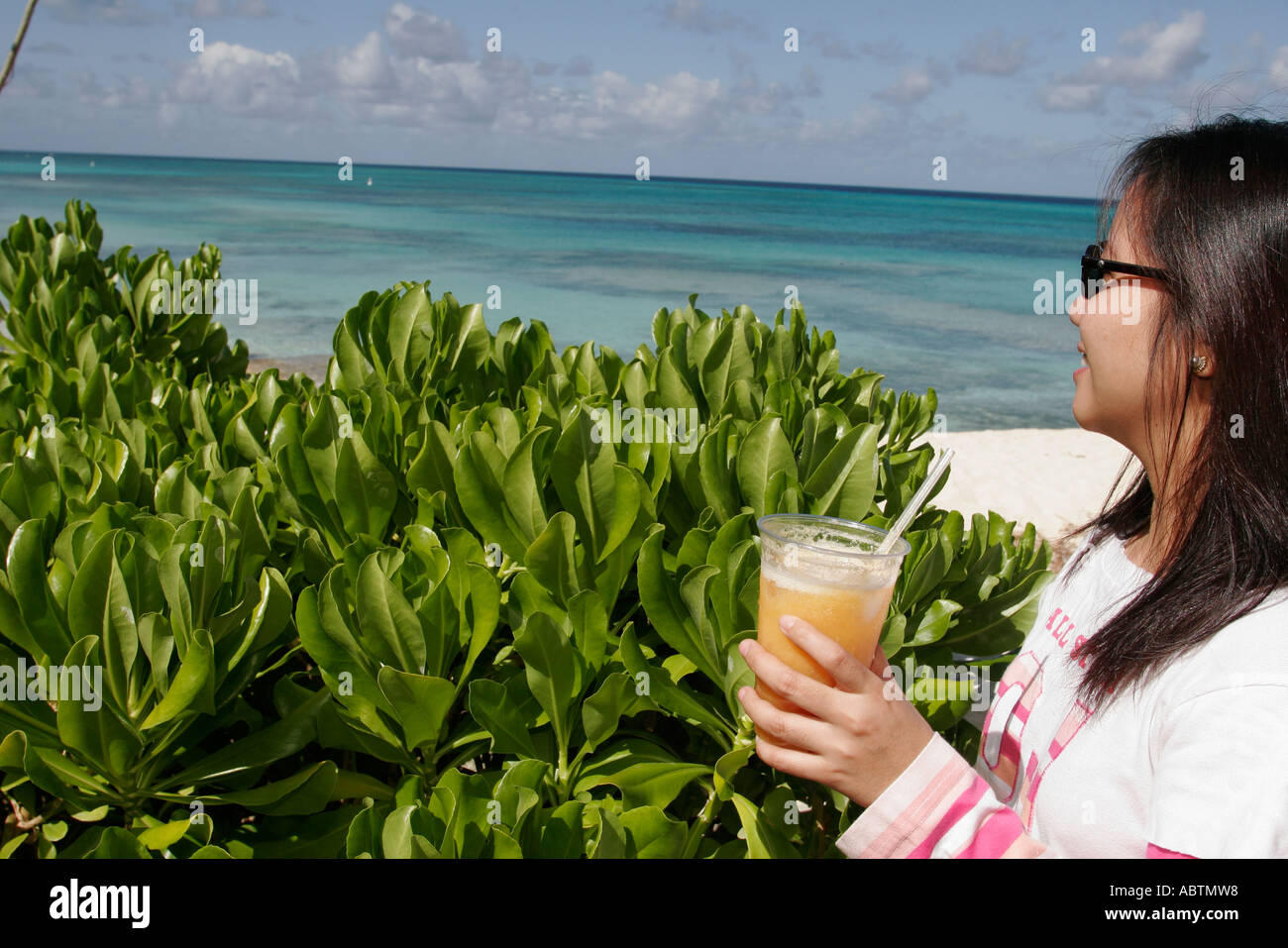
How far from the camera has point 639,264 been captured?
31953mm

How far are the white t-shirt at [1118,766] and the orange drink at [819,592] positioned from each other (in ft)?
0.52

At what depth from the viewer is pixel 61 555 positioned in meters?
1.28

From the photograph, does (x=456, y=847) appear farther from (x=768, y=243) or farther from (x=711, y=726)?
(x=768, y=243)

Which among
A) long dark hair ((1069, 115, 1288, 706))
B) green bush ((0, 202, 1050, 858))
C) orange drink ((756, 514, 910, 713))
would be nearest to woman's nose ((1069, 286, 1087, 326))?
long dark hair ((1069, 115, 1288, 706))

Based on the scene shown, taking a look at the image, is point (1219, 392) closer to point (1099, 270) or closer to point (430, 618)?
point (1099, 270)

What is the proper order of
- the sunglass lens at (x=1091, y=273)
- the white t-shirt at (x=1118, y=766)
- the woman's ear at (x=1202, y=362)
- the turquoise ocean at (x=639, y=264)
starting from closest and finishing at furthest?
the white t-shirt at (x=1118, y=766) → the woman's ear at (x=1202, y=362) → the sunglass lens at (x=1091, y=273) → the turquoise ocean at (x=639, y=264)

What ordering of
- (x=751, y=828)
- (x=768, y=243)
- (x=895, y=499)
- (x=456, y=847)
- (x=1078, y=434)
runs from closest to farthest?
(x=456, y=847)
(x=751, y=828)
(x=895, y=499)
(x=1078, y=434)
(x=768, y=243)

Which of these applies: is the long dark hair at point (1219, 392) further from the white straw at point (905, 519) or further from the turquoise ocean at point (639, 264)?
the turquoise ocean at point (639, 264)

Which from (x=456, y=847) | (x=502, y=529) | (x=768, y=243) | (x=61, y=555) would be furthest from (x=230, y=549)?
(x=768, y=243)

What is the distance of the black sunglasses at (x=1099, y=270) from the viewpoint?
4.36 ft

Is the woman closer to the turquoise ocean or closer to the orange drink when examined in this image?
the orange drink

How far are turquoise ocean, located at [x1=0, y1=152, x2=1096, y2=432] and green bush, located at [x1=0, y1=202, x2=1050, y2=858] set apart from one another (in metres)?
8.24

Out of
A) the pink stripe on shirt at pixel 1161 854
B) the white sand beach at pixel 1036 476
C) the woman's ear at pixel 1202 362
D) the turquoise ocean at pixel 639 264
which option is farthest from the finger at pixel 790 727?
the turquoise ocean at pixel 639 264
